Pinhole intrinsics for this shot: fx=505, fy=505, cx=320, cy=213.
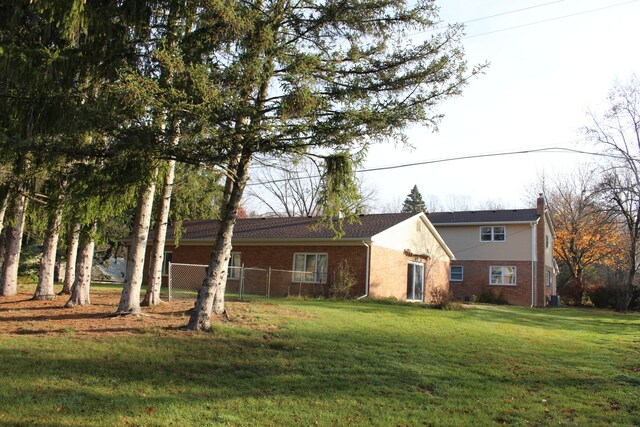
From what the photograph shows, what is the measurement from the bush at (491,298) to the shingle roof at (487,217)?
4.63 metres

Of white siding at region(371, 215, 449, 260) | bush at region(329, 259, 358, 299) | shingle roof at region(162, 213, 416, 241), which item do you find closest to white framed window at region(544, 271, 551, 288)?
white siding at region(371, 215, 449, 260)

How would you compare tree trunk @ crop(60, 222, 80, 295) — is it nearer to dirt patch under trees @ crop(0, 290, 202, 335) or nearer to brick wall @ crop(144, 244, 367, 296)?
dirt patch under trees @ crop(0, 290, 202, 335)

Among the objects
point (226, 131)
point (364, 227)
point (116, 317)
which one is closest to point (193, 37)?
point (226, 131)

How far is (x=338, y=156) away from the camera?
30.5 ft

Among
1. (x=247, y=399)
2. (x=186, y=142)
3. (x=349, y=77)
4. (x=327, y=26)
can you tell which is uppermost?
(x=327, y=26)

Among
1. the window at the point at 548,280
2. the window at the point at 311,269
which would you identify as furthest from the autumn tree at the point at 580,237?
the window at the point at 311,269

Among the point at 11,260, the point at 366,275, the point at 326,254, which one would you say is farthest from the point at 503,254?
the point at 11,260

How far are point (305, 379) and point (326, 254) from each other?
50.9 feet

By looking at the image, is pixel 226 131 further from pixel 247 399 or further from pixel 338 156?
pixel 247 399

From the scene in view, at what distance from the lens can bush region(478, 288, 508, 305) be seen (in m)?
30.4

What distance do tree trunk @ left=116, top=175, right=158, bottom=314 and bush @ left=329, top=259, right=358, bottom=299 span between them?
10898 mm

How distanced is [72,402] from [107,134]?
14.9 ft

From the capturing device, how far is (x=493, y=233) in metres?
32.4

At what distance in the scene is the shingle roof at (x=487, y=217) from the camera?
104 feet
